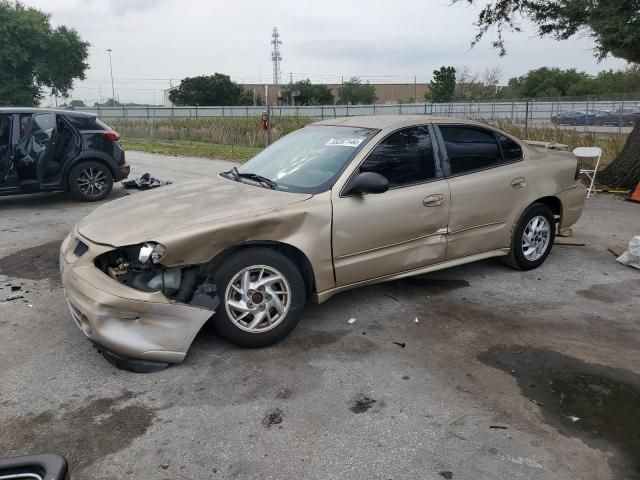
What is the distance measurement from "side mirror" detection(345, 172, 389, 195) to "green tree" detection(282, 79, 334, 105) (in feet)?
214

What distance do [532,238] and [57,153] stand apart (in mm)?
7462

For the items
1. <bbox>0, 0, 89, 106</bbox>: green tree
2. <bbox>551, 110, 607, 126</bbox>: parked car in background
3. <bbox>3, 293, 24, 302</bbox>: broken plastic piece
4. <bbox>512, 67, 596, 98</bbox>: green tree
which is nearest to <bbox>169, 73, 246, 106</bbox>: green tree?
<bbox>0, 0, 89, 106</bbox>: green tree

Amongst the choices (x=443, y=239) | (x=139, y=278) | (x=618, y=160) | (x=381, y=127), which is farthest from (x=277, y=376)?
(x=618, y=160)

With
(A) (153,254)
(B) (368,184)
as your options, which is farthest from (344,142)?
(A) (153,254)

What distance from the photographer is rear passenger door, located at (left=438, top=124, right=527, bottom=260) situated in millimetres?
4871

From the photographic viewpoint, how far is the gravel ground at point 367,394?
9.04ft

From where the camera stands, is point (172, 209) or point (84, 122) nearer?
point (172, 209)

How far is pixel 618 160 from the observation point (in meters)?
10.9

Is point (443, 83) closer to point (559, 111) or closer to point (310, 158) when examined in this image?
point (559, 111)

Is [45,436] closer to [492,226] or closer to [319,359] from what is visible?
[319,359]

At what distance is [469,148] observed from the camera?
5.11 metres

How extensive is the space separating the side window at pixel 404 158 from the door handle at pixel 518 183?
0.99 m

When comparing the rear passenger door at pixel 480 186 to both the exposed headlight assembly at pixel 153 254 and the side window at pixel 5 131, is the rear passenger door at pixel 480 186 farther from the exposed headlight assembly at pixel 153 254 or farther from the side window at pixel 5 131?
the side window at pixel 5 131

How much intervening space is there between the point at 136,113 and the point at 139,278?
4540 centimetres
